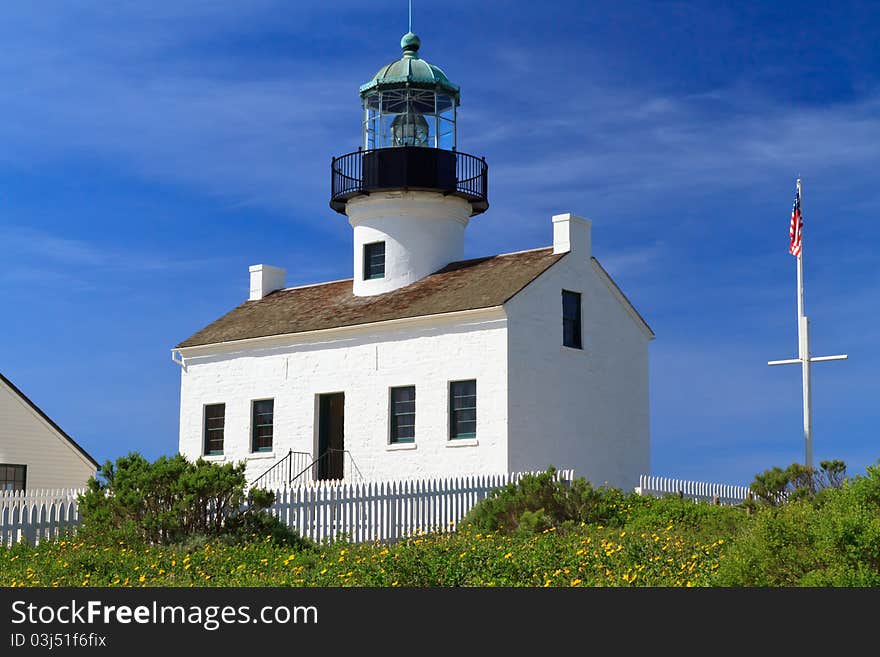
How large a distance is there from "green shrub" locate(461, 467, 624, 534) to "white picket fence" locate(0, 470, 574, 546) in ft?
5.19

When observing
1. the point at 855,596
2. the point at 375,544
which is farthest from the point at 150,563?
the point at 855,596

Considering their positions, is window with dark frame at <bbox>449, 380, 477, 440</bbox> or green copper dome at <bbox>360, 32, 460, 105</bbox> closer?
window with dark frame at <bbox>449, 380, 477, 440</bbox>

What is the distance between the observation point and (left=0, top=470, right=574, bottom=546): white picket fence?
16.7m

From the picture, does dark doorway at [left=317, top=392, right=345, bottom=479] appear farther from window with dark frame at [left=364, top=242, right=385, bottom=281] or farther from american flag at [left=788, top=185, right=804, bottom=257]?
american flag at [left=788, top=185, right=804, bottom=257]

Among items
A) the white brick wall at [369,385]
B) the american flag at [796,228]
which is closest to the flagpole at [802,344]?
the american flag at [796,228]

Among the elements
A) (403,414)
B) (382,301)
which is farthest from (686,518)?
(382,301)

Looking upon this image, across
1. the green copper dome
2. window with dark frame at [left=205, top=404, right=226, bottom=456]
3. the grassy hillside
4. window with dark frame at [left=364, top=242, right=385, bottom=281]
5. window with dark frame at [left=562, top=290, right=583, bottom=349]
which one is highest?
the green copper dome

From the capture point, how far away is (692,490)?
2497 cm

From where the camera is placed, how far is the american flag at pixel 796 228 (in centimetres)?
2730

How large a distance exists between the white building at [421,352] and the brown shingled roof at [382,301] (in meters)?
0.07

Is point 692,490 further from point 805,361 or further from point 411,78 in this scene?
point 411,78

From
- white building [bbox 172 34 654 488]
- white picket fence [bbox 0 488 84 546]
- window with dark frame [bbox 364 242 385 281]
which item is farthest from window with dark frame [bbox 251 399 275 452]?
white picket fence [bbox 0 488 84 546]

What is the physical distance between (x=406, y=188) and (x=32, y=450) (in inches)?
473

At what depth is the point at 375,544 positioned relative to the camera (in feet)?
53.8
